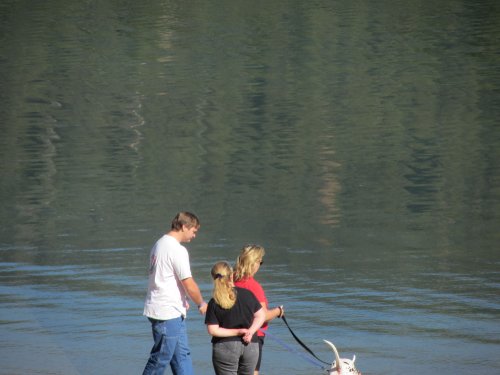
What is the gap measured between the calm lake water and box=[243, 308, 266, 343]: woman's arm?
244 cm

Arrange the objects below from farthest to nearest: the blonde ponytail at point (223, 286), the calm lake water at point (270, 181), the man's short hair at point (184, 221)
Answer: the calm lake water at point (270, 181) < the man's short hair at point (184, 221) < the blonde ponytail at point (223, 286)

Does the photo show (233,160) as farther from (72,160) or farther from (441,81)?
(441,81)

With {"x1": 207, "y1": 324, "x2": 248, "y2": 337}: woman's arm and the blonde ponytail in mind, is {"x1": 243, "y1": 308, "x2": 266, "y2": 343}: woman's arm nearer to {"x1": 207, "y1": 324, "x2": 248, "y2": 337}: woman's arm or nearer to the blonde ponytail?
{"x1": 207, "y1": 324, "x2": 248, "y2": 337}: woman's arm

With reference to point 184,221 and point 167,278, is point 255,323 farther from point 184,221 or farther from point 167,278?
point 184,221

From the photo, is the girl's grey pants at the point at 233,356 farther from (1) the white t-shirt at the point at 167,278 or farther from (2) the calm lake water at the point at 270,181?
(2) the calm lake water at the point at 270,181

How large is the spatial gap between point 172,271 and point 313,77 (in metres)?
35.0

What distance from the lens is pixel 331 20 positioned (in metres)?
57.7

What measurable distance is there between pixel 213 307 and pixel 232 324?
0.64 feet

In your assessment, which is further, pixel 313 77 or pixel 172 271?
pixel 313 77

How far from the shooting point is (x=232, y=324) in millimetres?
8797

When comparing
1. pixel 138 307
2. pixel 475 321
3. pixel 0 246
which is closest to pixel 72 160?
pixel 0 246

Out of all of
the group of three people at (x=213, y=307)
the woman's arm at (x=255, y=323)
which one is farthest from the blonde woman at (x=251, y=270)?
the woman's arm at (x=255, y=323)

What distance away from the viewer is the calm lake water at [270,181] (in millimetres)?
12789

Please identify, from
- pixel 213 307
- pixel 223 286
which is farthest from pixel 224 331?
pixel 223 286
